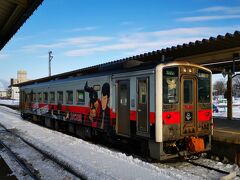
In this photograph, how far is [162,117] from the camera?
8680 millimetres

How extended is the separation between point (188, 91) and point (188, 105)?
1.42ft

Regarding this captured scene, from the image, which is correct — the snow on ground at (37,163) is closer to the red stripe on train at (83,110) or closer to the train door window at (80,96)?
the red stripe on train at (83,110)

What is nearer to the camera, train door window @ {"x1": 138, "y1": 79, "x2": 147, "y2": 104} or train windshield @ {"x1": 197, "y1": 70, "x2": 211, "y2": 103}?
train door window @ {"x1": 138, "y1": 79, "x2": 147, "y2": 104}

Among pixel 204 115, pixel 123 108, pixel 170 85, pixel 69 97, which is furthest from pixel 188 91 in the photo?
pixel 69 97

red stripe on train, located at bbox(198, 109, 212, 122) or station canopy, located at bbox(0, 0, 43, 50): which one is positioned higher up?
station canopy, located at bbox(0, 0, 43, 50)

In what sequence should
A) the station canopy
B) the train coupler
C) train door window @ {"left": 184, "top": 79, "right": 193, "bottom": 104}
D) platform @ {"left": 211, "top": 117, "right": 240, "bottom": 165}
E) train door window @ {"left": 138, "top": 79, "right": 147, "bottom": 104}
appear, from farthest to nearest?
platform @ {"left": 211, "top": 117, "right": 240, "bottom": 165} → train door window @ {"left": 184, "top": 79, "right": 193, "bottom": 104} → train door window @ {"left": 138, "top": 79, "right": 147, "bottom": 104} → the train coupler → the station canopy

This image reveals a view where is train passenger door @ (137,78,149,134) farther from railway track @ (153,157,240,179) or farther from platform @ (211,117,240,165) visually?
platform @ (211,117,240,165)

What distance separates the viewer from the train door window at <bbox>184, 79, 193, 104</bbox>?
937 centimetres

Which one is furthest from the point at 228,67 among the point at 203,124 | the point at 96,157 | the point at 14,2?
the point at 14,2

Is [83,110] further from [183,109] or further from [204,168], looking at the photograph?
[204,168]

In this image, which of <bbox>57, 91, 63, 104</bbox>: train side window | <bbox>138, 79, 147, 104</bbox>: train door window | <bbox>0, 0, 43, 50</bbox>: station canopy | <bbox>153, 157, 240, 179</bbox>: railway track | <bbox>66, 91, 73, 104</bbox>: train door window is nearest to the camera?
<bbox>0, 0, 43, 50</bbox>: station canopy

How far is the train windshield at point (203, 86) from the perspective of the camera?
9.83 meters

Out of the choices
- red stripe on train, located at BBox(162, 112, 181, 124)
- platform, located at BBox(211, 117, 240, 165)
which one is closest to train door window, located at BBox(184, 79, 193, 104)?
red stripe on train, located at BBox(162, 112, 181, 124)

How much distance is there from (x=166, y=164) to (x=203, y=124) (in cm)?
185
